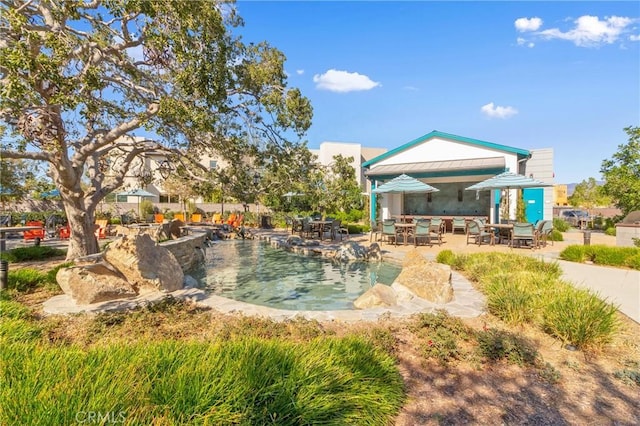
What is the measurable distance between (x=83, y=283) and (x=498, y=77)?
13.6 meters

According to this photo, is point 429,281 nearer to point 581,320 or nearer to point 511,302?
point 511,302

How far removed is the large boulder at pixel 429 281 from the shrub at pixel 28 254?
10630 millimetres

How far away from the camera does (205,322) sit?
15.0ft

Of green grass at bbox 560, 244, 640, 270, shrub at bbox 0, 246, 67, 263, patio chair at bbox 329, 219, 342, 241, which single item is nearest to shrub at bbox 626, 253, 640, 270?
green grass at bbox 560, 244, 640, 270

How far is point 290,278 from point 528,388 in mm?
6432

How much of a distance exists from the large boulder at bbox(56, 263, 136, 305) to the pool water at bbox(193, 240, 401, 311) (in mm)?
2096

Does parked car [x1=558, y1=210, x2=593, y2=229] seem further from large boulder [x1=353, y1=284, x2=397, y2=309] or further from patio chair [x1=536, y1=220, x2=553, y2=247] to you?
large boulder [x1=353, y1=284, x2=397, y2=309]

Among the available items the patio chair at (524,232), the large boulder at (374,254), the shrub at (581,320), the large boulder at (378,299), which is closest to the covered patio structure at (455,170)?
the patio chair at (524,232)

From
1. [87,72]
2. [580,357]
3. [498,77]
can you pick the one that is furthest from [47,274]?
[498,77]

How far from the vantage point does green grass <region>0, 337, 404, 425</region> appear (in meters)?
2.05

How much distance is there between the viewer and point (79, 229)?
28.0 ft

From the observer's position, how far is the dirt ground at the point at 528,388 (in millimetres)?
2684

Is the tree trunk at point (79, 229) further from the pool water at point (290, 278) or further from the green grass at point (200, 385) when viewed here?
the green grass at point (200, 385)

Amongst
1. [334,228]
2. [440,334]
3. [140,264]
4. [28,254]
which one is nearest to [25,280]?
[140,264]
